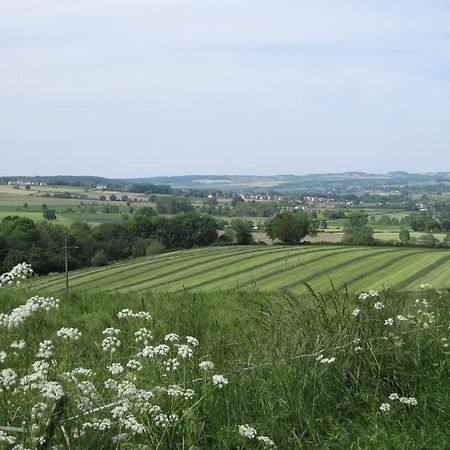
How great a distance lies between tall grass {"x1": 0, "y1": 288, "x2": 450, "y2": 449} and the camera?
12.2ft

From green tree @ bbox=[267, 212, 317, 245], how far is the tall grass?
44313 millimetres

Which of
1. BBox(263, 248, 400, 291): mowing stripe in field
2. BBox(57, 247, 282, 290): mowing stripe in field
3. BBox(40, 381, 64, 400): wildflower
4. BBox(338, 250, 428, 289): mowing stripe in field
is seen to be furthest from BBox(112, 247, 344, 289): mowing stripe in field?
BBox(40, 381, 64, 400): wildflower

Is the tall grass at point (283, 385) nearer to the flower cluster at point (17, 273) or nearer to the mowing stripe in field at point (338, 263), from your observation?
the flower cluster at point (17, 273)

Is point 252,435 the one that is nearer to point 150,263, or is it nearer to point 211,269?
point 211,269

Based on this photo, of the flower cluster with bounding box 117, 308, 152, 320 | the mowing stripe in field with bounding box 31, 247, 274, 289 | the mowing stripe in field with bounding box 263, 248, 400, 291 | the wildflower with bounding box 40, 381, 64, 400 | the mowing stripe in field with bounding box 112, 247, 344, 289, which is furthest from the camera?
the mowing stripe in field with bounding box 31, 247, 274, 289

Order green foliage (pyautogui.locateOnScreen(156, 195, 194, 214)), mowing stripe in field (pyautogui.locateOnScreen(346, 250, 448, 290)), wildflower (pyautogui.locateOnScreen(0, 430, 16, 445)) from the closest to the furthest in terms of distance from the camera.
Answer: wildflower (pyautogui.locateOnScreen(0, 430, 16, 445)), mowing stripe in field (pyautogui.locateOnScreen(346, 250, 448, 290)), green foliage (pyautogui.locateOnScreen(156, 195, 194, 214))

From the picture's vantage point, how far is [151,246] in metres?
55.0

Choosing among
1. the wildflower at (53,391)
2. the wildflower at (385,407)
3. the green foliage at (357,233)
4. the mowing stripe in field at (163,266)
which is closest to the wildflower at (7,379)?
the wildflower at (53,391)

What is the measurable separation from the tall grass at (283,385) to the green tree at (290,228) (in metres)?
44.3

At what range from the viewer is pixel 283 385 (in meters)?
4.39

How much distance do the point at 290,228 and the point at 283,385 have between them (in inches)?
1894

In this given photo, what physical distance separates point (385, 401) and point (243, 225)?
158 feet

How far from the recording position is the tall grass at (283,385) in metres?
3.72

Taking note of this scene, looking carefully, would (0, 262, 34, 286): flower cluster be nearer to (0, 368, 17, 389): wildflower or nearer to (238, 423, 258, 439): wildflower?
(0, 368, 17, 389): wildflower
